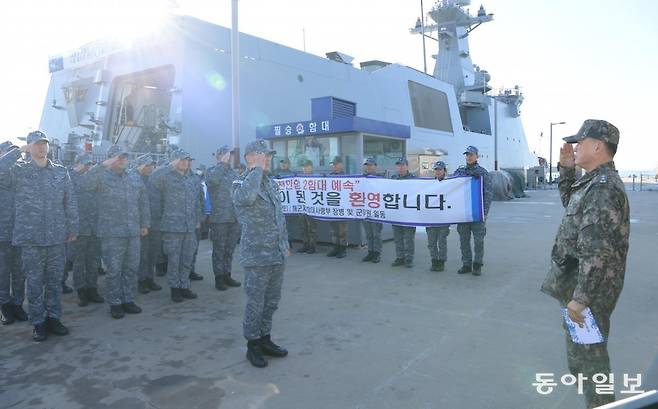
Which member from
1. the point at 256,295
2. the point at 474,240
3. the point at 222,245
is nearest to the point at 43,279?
the point at 222,245

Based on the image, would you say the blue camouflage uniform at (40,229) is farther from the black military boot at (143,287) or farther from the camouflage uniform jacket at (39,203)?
the black military boot at (143,287)

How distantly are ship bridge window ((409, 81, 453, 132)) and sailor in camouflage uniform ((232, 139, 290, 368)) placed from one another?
56.6ft

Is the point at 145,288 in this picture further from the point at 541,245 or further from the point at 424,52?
the point at 424,52

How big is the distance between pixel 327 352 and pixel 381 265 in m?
3.47

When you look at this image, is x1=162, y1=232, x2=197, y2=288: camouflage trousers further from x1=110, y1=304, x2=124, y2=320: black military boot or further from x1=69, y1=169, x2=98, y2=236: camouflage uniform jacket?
x1=69, y1=169, x2=98, y2=236: camouflage uniform jacket

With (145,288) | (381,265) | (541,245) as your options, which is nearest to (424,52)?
(541,245)

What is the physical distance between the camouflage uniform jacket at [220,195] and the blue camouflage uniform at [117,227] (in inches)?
47.5

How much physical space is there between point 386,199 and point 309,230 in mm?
1821

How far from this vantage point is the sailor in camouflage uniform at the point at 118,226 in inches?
189

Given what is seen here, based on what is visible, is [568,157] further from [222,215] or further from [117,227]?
[222,215]

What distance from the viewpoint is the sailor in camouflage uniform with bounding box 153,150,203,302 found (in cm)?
536

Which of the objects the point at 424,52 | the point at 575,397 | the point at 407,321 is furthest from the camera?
the point at 424,52

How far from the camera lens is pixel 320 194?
26.3 ft

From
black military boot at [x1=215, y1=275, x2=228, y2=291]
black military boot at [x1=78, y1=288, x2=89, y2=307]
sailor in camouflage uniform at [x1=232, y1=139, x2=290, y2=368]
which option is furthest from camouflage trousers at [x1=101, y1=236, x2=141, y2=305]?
sailor in camouflage uniform at [x1=232, y1=139, x2=290, y2=368]
